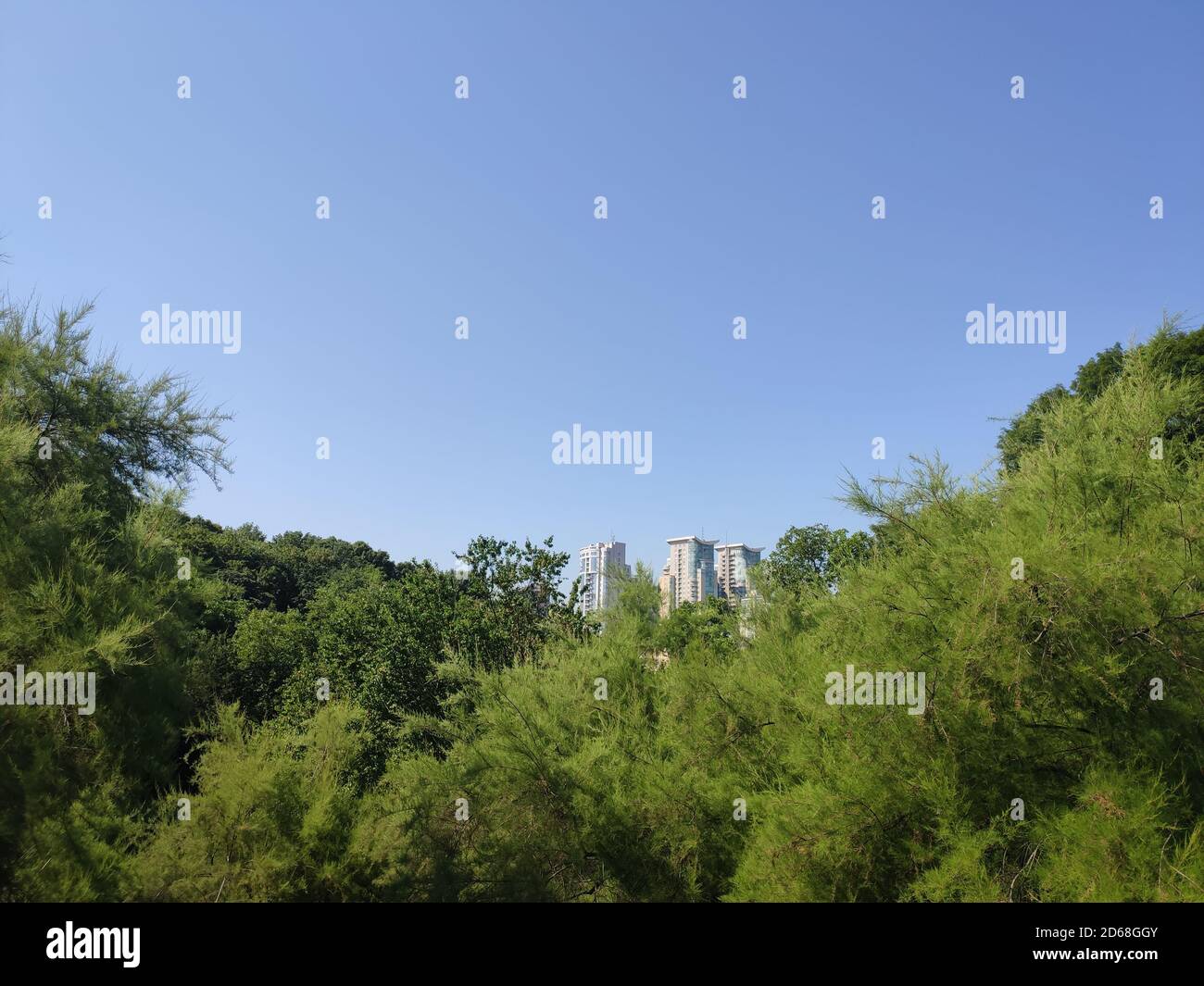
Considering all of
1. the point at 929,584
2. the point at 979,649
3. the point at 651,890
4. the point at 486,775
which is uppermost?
the point at 929,584

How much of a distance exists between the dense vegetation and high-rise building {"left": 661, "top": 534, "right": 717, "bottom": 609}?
39605 mm

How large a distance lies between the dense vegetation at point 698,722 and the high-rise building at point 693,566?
3960 centimetres

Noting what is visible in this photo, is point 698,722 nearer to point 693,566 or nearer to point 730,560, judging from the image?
point 730,560

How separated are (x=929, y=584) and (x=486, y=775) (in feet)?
20.5

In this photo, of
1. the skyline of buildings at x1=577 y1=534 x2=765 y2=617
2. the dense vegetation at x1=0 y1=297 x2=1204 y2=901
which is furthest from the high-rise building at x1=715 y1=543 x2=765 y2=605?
the dense vegetation at x1=0 y1=297 x2=1204 y2=901

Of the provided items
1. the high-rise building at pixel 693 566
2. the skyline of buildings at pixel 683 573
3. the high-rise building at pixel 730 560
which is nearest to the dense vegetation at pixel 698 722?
the skyline of buildings at pixel 683 573

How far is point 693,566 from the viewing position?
Result: 62.6 m

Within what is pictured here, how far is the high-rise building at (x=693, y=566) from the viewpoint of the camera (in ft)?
186

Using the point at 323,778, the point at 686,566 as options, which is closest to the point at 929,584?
the point at 323,778

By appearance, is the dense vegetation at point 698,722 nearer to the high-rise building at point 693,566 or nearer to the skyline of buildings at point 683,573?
the skyline of buildings at point 683,573

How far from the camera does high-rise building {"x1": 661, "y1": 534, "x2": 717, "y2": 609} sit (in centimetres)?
5662

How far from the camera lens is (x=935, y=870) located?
21.6 ft
